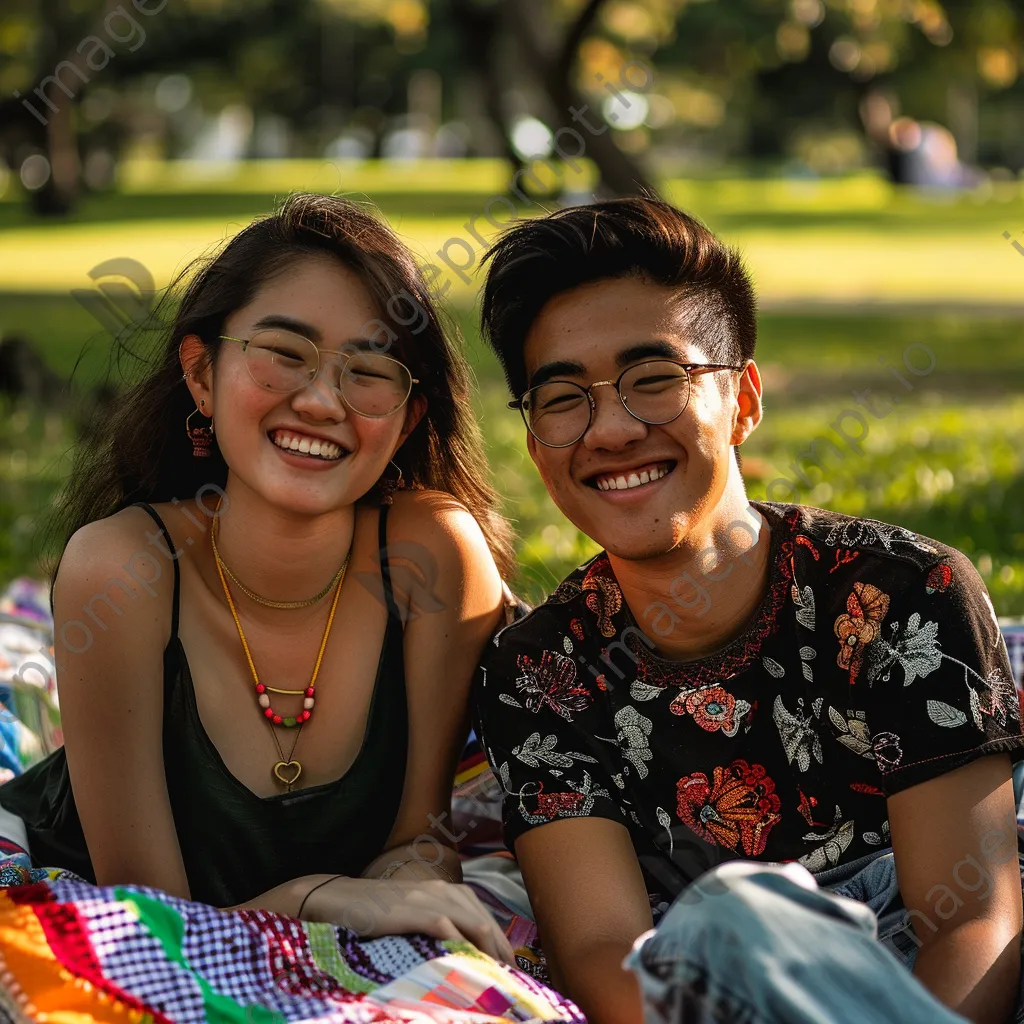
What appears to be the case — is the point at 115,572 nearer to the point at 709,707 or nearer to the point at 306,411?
the point at 306,411

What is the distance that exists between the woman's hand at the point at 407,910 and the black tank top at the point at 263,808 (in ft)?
0.77

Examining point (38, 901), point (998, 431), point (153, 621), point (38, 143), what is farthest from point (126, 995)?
point (38, 143)

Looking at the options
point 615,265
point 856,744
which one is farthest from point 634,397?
point 856,744

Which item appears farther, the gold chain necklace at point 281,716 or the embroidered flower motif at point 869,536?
the gold chain necklace at point 281,716

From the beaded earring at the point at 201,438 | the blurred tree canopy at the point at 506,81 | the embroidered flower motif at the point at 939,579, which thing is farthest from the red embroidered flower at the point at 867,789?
the blurred tree canopy at the point at 506,81

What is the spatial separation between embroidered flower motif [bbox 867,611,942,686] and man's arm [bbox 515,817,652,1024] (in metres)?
0.64

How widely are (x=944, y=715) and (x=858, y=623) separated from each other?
26 cm

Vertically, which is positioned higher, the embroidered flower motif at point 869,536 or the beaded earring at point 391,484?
the beaded earring at point 391,484

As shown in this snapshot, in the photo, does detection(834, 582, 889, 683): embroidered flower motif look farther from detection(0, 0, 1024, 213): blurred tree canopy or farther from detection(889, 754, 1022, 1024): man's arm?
detection(0, 0, 1024, 213): blurred tree canopy

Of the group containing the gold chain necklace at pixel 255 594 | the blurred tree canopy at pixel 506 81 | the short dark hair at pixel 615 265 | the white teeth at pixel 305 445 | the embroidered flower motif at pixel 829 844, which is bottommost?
the embroidered flower motif at pixel 829 844

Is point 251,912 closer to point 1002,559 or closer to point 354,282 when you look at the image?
point 354,282

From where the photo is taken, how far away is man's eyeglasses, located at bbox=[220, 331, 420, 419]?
10.5 feet

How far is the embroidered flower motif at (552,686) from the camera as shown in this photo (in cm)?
320

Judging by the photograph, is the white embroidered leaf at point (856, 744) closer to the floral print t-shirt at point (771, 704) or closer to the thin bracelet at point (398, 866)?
the floral print t-shirt at point (771, 704)
